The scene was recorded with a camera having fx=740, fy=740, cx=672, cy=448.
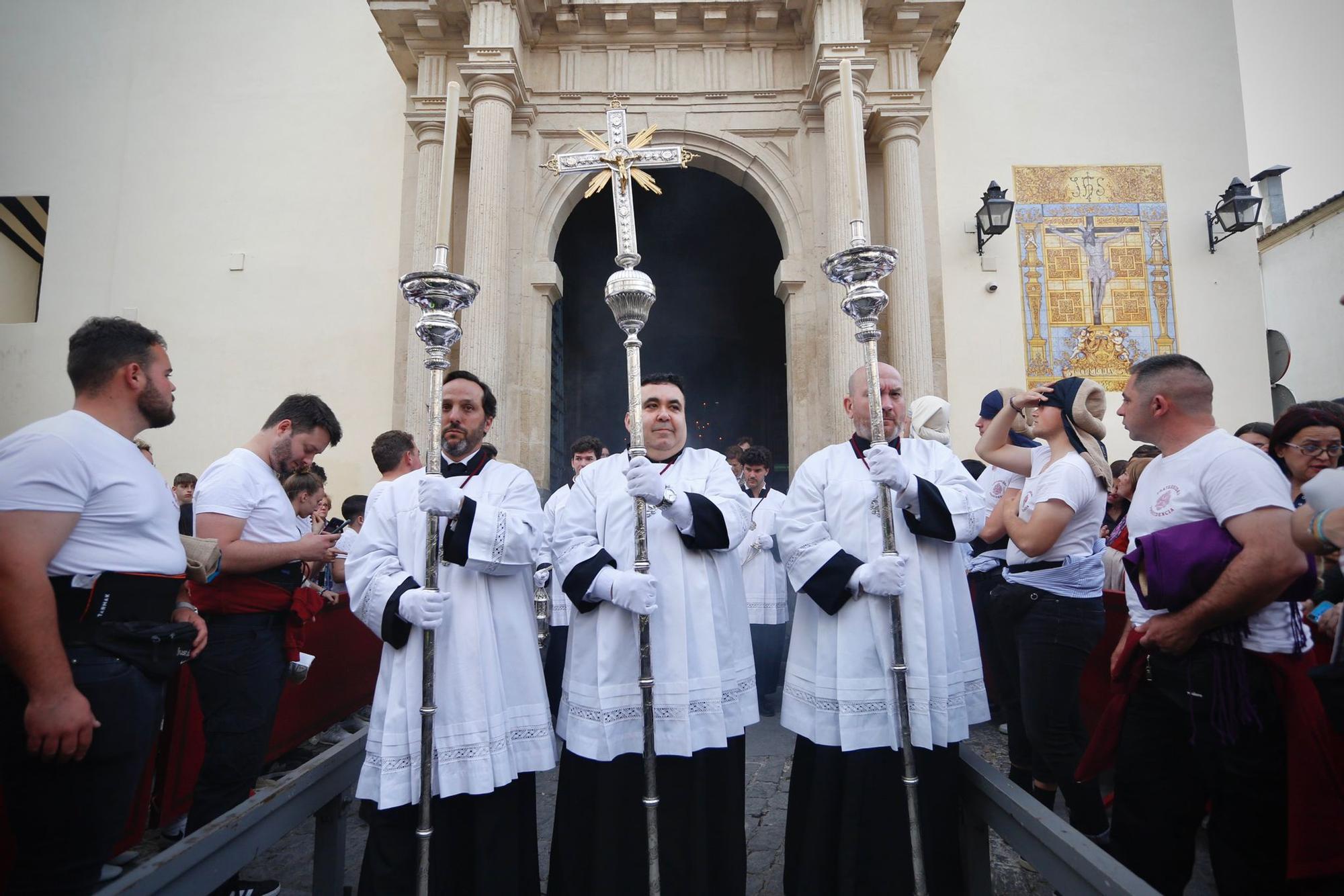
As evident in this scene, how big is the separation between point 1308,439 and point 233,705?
4.43 metres

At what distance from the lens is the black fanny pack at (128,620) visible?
2.16 metres

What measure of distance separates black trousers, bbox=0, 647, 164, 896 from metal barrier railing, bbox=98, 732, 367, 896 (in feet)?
0.52

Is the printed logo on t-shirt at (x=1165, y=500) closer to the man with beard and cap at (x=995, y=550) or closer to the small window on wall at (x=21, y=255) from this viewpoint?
the man with beard and cap at (x=995, y=550)

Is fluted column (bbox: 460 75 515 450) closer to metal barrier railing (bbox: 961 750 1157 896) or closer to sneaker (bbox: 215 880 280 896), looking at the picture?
sneaker (bbox: 215 880 280 896)

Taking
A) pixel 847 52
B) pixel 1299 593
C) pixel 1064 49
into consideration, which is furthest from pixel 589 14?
pixel 1299 593

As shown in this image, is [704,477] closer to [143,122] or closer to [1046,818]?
[1046,818]

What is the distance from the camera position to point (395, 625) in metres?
2.71

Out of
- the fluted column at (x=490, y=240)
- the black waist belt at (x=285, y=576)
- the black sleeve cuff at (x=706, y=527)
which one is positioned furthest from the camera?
the fluted column at (x=490, y=240)

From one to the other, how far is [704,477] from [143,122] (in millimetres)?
11187

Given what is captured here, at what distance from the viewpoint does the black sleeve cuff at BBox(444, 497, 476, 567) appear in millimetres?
2711

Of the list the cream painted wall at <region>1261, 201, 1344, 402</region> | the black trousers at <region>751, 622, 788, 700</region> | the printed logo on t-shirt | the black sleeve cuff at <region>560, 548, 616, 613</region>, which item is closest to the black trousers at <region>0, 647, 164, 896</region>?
the black sleeve cuff at <region>560, 548, 616, 613</region>

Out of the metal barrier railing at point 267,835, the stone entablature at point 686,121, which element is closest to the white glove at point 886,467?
the metal barrier railing at point 267,835

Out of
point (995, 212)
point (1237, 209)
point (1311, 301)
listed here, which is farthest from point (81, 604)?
point (1311, 301)

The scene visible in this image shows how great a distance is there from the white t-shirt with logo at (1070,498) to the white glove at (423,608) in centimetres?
241
